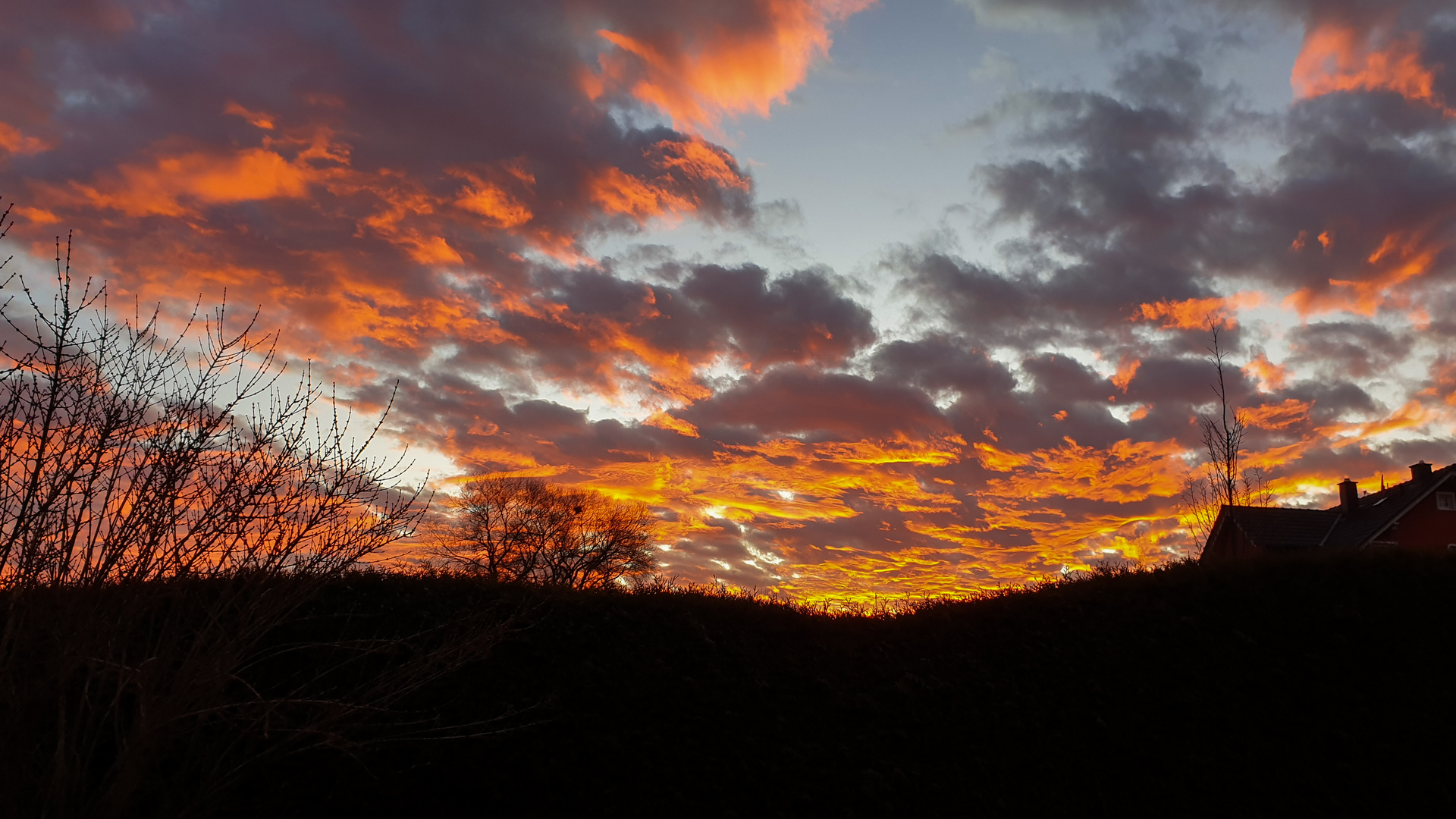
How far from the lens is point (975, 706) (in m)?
14.0

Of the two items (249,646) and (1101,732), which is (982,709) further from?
(249,646)

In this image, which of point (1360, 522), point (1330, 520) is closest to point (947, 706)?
point (1360, 522)

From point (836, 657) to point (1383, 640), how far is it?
1111 cm

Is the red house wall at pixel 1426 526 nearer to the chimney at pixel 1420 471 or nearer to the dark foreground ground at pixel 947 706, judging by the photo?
the chimney at pixel 1420 471

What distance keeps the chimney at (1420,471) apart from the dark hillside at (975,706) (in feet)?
80.0

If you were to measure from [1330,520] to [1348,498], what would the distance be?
7.74 feet

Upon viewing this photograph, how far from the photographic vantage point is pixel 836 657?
51.8 ft

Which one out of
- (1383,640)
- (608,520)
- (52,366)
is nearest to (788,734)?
(52,366)

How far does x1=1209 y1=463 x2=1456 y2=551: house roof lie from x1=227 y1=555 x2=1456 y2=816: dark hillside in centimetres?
1887

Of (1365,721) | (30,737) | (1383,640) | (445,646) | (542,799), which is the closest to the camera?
(30,737)

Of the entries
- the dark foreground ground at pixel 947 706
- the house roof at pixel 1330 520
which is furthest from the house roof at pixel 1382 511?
the dark foreground ground at pixel 947 706

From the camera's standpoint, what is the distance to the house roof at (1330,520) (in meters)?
32.9

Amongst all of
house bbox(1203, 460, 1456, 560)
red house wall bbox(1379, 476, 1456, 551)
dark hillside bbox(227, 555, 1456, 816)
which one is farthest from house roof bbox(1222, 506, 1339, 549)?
dark hillside bbox(227, 555, 1456, 816)

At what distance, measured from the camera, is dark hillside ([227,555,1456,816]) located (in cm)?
1141
